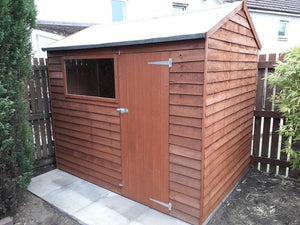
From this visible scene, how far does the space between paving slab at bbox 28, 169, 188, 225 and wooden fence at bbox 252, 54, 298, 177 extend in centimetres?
217

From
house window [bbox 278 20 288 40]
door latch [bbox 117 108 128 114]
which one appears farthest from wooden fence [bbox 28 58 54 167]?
house window [bbox 278 20 288 40]

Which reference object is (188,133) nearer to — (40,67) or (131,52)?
(131,52)

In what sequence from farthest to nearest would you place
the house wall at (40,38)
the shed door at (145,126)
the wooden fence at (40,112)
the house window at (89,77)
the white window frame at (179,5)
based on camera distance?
1. the white window frame at (179,5)
2. the house wall at (40,38)
3. the wooden fence at (40,112)
4. the house window at (89,77)
5. the shed door at (145,126)

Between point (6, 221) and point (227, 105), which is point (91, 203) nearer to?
point (6, 221)

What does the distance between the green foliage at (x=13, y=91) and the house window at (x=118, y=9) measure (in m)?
5.26

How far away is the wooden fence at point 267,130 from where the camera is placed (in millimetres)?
3756

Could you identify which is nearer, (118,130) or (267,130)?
(118,130)

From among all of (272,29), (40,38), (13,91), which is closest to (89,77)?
(13,91)

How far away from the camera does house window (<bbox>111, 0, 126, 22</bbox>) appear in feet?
25.1


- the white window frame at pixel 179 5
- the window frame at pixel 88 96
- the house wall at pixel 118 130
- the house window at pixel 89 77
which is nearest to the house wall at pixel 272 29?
the white window frame at pixel 179 5

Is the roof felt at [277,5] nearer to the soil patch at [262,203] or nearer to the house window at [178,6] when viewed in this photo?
the house window at [178,6]

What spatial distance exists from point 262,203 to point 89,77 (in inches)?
127

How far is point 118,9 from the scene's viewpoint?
25.5 ft

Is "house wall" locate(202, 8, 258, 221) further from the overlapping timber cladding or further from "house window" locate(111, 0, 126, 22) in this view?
"house window" locate(111, 0, 126, 22)
